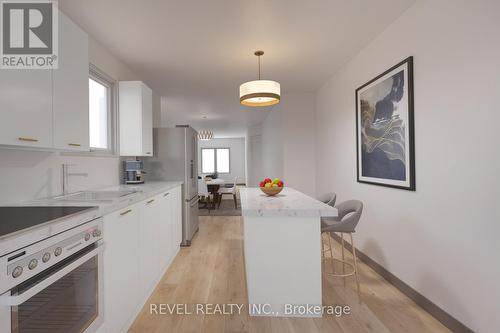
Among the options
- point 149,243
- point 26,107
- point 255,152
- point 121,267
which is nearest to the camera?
point 26,107

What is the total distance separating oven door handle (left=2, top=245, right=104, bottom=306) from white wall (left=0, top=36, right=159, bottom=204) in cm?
84

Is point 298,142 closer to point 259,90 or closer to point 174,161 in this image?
point 174,161

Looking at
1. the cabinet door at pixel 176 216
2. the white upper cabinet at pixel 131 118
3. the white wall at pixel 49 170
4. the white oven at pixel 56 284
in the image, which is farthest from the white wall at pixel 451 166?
the white wall at pixel 49 170

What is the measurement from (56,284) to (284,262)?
1465 mm

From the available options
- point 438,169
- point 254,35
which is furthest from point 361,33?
point 438,169

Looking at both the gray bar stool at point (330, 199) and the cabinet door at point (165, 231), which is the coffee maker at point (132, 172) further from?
the gray bar stool at point (330, 199)

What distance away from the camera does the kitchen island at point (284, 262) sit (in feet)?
6.89

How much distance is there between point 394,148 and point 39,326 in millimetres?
2844

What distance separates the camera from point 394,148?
8.55 ft

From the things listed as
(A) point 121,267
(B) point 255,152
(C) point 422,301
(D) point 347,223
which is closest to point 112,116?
(A) point 121,267

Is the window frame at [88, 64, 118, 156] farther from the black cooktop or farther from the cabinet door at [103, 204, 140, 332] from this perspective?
the black cooktop

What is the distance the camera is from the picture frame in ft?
7.85

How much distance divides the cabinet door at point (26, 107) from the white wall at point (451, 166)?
2.75 metres

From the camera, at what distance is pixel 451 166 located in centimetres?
196
